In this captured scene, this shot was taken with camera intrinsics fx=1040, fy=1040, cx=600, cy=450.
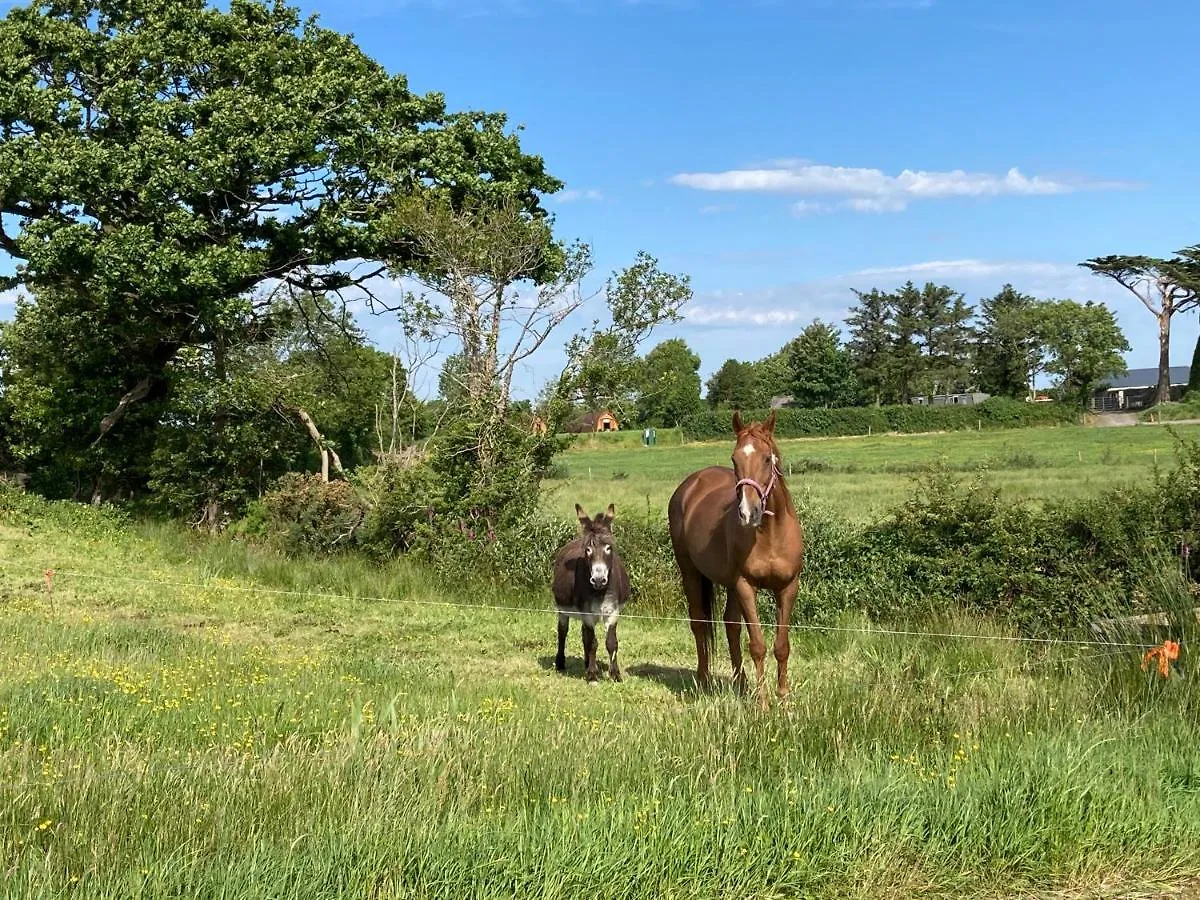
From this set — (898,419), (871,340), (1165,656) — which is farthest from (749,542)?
(871,340)

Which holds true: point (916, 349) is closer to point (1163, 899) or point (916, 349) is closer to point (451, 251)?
point (451, 251)

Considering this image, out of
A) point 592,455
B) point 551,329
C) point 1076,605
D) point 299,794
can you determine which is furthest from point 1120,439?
point 299,794

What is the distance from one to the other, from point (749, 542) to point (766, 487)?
0.69 metres

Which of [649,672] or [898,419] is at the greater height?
[898,419]

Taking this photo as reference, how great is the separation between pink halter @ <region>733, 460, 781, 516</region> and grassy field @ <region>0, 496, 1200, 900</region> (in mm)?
1424

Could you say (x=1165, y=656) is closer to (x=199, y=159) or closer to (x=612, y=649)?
(x=612, y=649)

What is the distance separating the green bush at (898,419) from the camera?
67.2 m

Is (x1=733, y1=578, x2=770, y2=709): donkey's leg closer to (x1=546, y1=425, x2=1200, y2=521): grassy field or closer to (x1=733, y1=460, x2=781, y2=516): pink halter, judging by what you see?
(x1=733, y1=460, x2=781, y2=516): pink halter

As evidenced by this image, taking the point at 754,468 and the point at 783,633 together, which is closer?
the point at 754,468

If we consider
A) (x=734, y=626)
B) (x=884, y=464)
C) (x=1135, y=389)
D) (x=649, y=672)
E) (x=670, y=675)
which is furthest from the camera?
(x=1135, y=389)

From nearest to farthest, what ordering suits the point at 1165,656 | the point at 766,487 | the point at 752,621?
the point at 1165,656
the point at 766,487
the point at 752,621

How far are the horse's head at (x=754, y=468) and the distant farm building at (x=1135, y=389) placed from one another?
93115 mm

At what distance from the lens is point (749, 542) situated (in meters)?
8.77

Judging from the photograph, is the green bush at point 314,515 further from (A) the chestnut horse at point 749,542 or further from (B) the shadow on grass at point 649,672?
(A) the chestnut horse at point 749,542
